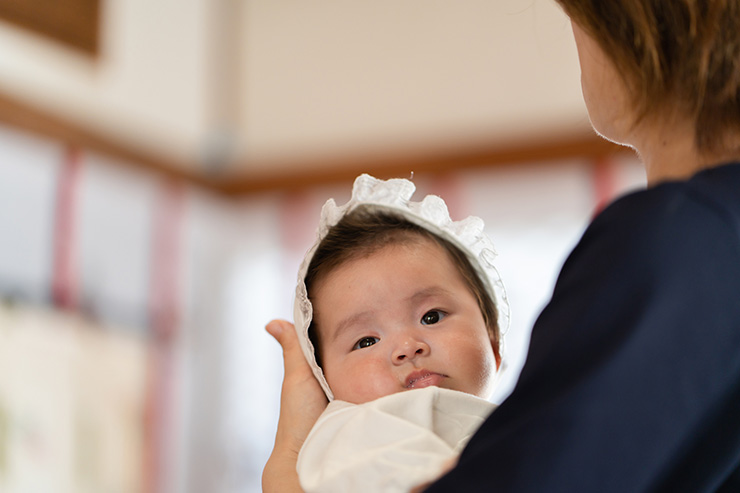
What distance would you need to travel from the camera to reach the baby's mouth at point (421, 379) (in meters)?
1.18

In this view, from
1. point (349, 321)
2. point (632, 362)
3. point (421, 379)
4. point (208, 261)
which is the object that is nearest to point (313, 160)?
point (208, 261)

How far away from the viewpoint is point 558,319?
0.70 metres

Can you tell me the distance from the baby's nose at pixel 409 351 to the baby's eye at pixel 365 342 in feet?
0.22

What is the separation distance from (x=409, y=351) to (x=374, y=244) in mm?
209

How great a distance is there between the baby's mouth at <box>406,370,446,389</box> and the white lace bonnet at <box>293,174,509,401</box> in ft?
0.66

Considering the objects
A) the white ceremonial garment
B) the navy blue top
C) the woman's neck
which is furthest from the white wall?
the navy blue top

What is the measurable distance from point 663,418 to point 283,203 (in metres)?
3.13

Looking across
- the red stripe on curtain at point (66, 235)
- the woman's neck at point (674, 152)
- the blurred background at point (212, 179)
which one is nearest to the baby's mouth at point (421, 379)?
the woman's neck at point (674, 152)

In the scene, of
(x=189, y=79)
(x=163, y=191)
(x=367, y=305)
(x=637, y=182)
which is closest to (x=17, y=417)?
(x=163, y=191)

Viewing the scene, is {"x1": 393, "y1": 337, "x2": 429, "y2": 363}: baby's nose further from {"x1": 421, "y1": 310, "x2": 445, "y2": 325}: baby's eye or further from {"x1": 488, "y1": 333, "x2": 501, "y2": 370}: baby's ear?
Result: {"x1": 488, "y1": 333, "x2": 501, "y2": 370}: baby's ear

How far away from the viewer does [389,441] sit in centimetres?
98

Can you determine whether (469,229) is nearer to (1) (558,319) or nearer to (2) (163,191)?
(1) (558,319)

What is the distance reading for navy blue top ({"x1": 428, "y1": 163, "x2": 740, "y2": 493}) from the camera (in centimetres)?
66

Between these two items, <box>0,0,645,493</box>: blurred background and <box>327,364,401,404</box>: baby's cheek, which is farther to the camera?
<box>0,0,645,493</box>: blurred background
